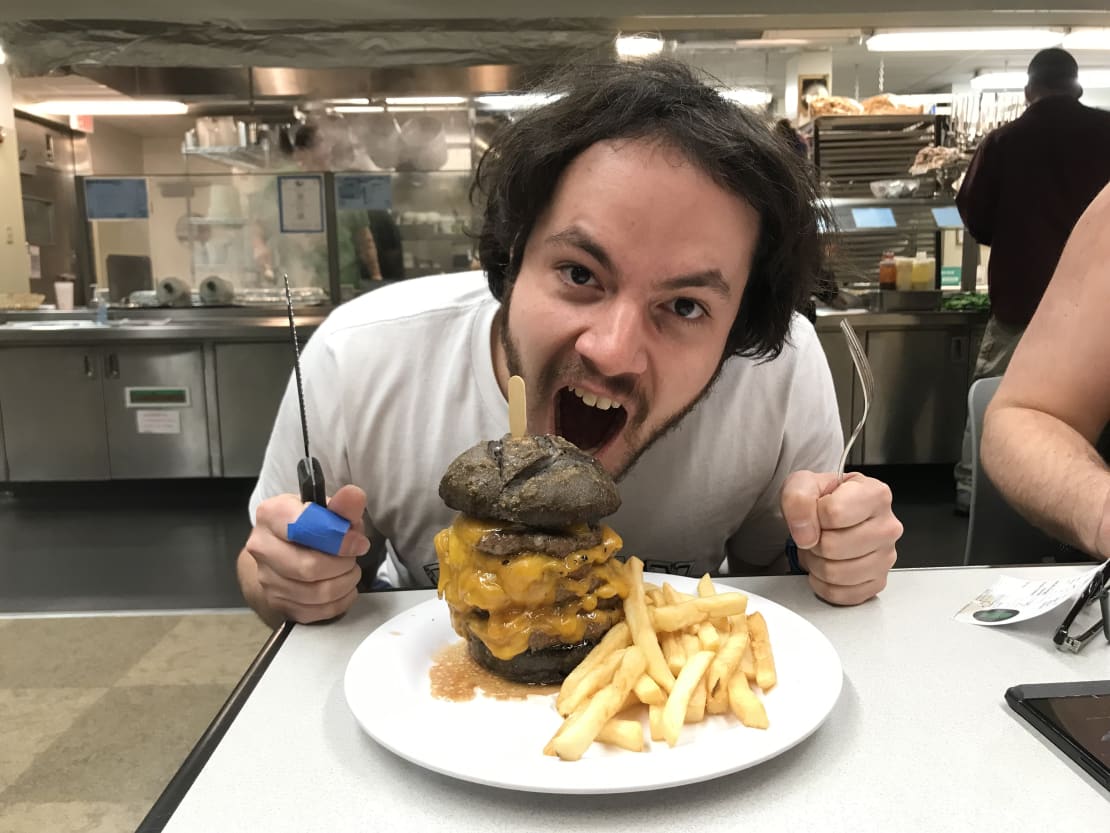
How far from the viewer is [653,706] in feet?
3.50

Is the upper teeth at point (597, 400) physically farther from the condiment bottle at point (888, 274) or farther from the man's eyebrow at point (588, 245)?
the condiment bottle at point (888, 274)

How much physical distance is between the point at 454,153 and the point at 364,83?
100cm

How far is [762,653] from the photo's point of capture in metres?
1.21

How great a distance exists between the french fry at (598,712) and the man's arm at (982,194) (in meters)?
5.35

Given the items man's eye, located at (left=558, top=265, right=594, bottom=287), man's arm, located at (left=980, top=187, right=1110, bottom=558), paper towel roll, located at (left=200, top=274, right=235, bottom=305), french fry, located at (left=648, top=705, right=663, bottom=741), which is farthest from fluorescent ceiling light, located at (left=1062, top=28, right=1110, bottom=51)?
french fry, located at (left=648, top=705, right=663, bottom=741)

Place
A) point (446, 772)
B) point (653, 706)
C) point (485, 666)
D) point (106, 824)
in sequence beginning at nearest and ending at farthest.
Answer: point (446, 772) < point (653, 706) < point (485, 666) < point (106, 824)

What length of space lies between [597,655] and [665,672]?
100mm

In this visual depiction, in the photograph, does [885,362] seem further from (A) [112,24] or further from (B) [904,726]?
(A) [112,24]

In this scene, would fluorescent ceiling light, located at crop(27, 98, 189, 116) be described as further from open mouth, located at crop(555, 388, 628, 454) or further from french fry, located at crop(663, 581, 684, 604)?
french fry, located at crop(663, 581, 684, 604)

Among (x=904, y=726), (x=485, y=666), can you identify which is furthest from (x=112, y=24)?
(x=904, y=726)

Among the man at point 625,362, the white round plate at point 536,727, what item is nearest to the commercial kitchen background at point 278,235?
the man at point 625,362

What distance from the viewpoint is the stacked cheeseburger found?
119cm

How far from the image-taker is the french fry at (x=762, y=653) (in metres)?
1.15

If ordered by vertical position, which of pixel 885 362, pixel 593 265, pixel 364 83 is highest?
pixel 364 83
